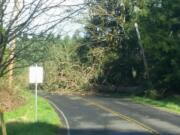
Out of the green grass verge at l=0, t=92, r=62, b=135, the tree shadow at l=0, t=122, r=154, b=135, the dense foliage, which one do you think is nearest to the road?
the tree shadow at l=0, t=122, r=154, b=135

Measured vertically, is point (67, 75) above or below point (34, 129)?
above

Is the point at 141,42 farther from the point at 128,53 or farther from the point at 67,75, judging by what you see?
the point at 128,53

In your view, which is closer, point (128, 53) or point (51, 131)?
point (51, 131)

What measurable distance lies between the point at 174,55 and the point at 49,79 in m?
15.8

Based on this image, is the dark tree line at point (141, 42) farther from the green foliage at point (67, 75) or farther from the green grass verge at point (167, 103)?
the green foliage at point (67, 75)

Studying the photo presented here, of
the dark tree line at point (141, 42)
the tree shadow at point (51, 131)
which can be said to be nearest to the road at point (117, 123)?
the tree shadow at point (51, 131)

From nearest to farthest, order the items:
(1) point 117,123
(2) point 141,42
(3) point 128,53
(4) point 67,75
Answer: (1) point 117,123 < (2) point 141,42 < (4) point 67,75 < (3) point 128,53

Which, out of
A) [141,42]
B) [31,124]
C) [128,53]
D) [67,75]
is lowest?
[31,124]

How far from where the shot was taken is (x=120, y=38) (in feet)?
206

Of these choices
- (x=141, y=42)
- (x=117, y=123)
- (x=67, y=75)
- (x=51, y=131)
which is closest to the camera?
(x=51, y=131)

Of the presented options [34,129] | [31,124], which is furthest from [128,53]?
[34,129]

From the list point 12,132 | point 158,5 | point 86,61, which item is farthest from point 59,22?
point 86,61

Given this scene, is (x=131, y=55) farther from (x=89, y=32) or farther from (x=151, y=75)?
(x=151, y=75)

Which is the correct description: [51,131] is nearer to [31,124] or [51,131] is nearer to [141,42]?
[31,124]
